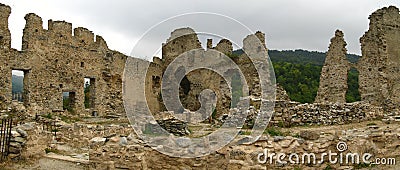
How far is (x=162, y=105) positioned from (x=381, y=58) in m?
14.0

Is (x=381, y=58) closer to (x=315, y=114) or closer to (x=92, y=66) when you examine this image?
(x=315, y=114)

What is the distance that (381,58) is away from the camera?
65.1 feet

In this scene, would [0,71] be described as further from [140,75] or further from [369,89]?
[369,89]

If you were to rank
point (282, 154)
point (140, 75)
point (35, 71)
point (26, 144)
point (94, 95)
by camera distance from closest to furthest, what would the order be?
point (282, 154), point (26, 144), point (35, 71), point (94, 95), point (140, 75)

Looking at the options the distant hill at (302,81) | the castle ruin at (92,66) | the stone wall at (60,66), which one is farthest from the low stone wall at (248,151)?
the distant hill at (302,81)

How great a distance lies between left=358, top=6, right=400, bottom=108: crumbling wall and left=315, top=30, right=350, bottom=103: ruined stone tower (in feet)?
3.28

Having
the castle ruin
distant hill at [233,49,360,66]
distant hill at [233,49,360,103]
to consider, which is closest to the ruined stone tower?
the castle ruin

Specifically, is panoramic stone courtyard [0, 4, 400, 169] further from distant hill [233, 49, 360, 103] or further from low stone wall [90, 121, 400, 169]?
distant hill [233, 49, 360, 103]

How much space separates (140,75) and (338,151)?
19.7 m

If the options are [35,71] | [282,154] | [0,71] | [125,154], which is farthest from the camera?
[35,71]

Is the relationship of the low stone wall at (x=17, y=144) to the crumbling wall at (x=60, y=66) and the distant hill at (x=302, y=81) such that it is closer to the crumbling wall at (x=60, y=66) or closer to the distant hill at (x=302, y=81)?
the crumbling wall at (x=60, y=66)

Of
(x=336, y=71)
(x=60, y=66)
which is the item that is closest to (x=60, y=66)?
(x=60, y=66)

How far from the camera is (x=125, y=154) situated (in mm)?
7926

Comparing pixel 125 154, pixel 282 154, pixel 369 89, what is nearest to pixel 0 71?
pixel 125 154
